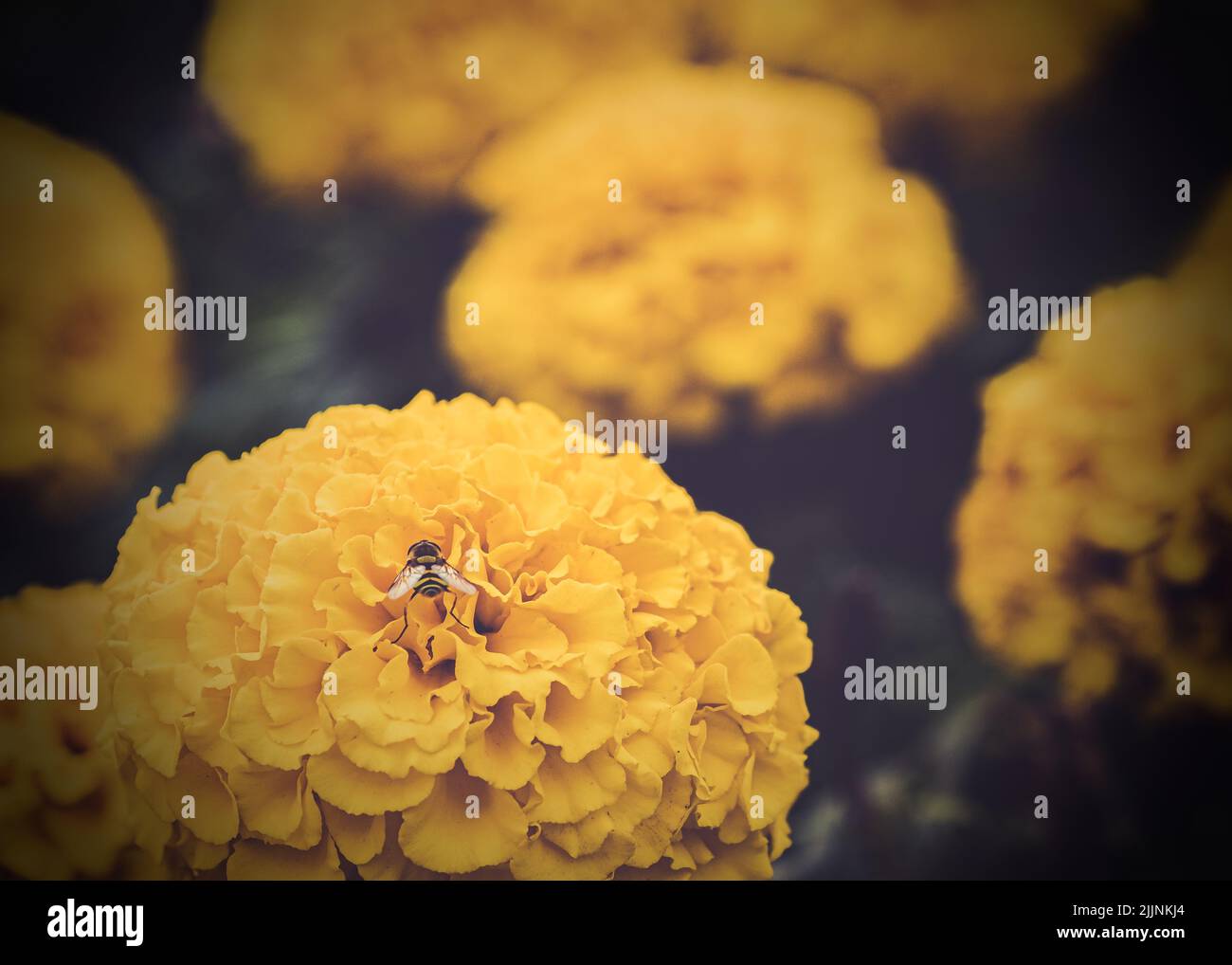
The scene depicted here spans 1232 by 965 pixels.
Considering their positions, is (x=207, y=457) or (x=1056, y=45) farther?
(x=1056, y=45)

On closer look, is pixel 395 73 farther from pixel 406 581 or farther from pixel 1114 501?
pixel 1114 501

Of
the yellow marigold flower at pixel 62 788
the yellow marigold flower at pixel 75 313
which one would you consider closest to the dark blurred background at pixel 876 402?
the yellow marigold flower at pixel 75 313

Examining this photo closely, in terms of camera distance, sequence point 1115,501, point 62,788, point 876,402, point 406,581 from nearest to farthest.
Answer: point 406,581 → point 62,788 → point 1115,501 → point 876,402

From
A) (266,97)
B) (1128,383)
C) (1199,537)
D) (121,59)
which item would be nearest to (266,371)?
(266,97)

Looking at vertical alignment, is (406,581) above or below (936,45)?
below

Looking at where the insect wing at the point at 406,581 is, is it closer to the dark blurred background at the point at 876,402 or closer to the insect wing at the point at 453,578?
the insect wing at the point at 453,578

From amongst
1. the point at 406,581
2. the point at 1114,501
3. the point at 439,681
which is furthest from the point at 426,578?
the point at 1114,501

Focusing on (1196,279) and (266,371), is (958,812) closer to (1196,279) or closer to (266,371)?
(1196,279)
